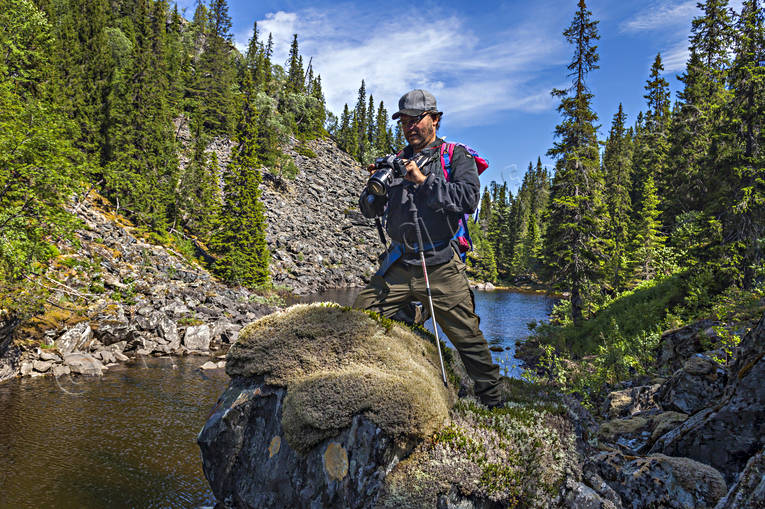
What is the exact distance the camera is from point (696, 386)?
5602mm

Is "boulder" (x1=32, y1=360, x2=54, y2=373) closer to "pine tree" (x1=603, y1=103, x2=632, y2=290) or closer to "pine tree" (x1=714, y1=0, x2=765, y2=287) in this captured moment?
"pine tree" (x1=714, y1=0, x2=765, y2=287)

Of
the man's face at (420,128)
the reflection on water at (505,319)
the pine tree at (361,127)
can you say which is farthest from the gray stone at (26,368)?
the pine tree at (361,127)

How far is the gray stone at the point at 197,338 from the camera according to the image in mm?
16422

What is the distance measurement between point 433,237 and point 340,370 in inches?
66.6

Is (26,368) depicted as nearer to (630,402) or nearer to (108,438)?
(108,438)

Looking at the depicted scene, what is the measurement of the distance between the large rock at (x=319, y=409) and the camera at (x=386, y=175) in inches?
59.3

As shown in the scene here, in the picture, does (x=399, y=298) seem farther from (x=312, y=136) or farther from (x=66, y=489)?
(x=312, y=136)

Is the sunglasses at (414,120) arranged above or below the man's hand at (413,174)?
above

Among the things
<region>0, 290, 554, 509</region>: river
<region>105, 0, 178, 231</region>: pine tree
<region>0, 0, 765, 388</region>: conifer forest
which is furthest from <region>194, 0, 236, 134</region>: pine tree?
<region>0, 290, 554, 509</region>: river

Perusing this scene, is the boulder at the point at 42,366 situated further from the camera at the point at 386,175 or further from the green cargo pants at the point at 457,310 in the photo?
the camera at the point at 386,175

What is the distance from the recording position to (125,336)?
15.3m

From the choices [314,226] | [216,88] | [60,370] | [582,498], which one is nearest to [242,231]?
[60,370]

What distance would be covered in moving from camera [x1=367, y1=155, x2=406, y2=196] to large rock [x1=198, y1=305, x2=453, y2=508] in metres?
1.51

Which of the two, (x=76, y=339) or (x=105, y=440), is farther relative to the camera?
(x=76, y=339)
